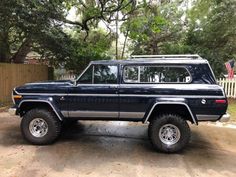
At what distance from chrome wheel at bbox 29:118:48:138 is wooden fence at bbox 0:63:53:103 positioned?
5.55 meters

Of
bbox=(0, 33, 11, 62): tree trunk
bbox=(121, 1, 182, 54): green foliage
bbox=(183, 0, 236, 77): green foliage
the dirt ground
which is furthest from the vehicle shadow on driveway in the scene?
bbox=(121, 1, 182, 54): green foliage

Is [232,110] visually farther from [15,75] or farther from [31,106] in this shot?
[15,75]

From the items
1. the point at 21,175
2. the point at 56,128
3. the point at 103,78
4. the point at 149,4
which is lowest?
the point at 21,175

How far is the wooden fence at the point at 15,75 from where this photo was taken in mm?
11211

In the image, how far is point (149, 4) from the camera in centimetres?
1412

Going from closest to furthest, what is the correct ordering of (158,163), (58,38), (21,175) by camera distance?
(21,175) → (158,163) → (58,38)

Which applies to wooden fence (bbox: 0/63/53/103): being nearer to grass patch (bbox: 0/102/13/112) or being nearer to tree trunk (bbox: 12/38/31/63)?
grass patch (bbox: 0/102/13/112)

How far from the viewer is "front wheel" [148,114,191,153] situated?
577 cm

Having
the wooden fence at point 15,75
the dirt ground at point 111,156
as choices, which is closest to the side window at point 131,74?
the dirt ground at point 111,156

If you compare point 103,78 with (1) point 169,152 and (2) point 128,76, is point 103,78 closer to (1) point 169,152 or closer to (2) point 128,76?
(2) point 128,76

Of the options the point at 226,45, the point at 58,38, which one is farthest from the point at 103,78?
the point at 226,45

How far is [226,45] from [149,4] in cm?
410

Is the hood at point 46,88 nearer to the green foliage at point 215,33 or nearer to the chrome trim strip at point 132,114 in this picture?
the chrome trim strip at point 132,114

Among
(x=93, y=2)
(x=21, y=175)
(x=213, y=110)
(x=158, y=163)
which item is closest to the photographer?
(x=21, y=175)
